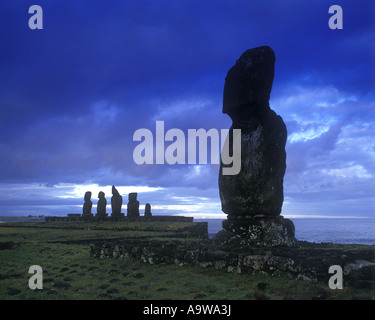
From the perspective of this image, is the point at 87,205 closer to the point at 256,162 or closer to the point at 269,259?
the point at 256,162

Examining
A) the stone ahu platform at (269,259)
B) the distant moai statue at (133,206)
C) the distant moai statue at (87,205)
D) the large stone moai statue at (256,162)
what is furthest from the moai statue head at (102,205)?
the large stone moai statue at (256,162)

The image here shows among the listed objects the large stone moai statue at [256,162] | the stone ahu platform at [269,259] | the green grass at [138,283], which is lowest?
the green grass at [138,283]

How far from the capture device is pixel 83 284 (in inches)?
342

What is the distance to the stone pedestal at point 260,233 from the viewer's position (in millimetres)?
10227

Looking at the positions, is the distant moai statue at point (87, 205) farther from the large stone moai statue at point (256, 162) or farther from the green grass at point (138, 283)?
the large stone moai statue at point (256, 162)

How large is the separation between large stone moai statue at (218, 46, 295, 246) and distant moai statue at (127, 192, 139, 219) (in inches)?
1286

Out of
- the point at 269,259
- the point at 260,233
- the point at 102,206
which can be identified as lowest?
the point at 102,206

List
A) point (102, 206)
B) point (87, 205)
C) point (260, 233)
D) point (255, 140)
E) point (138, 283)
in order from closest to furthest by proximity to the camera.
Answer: point (138, 283)
point (260, 233)
point (255, 140)
point (102, 206)
point (87, 205)

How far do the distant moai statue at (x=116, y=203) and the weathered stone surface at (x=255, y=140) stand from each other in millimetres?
33617

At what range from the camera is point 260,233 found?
10.3m

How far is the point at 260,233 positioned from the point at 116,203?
35.0 m

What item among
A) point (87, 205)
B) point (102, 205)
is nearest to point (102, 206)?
point (102, 205)
